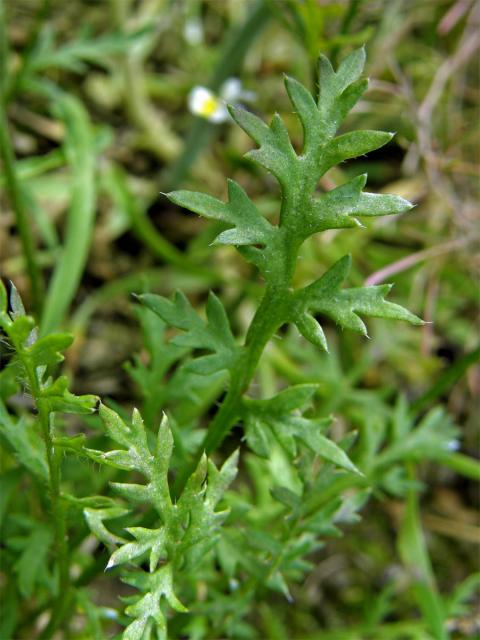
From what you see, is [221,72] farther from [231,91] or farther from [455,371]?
[455,371]

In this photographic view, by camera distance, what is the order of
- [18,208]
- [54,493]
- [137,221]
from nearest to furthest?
[54,493] → [18,208] → [137,221]

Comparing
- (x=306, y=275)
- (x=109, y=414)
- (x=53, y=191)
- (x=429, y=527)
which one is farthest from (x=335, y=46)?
(x=429, y=527)

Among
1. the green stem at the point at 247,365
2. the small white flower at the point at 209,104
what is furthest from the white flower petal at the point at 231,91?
the green stem at the point at 247,365

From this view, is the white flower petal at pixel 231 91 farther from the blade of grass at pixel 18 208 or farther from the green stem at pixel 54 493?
the green stem at pixel 54 493

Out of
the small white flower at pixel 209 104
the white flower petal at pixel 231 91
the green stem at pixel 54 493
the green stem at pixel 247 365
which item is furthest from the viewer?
the white flower petal at pixel 231 91

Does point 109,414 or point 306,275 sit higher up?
point 109,414

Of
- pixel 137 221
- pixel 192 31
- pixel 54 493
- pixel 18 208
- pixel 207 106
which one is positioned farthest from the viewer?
pixel 192 31

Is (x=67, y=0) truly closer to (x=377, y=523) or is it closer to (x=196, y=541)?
(x=377, y=523)

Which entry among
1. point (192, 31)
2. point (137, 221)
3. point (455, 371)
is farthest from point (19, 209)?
point (192, 31)
